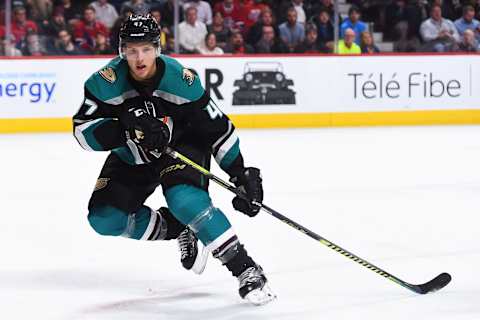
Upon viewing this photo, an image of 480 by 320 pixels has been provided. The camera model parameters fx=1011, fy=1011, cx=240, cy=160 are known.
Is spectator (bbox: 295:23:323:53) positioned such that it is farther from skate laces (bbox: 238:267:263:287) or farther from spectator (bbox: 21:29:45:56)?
skate laces (bbox: 238:267:263:287)

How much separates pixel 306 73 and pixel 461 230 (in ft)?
16.1

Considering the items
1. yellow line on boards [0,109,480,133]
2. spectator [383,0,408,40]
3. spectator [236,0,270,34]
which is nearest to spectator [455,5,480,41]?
spectator [383,0,408,40]

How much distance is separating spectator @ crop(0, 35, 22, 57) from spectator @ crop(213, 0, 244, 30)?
185 cm

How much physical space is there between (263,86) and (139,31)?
5913mm

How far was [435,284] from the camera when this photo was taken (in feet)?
10.7

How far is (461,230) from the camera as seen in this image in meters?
4.35

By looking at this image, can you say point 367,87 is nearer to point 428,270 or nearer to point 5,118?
point 5,118

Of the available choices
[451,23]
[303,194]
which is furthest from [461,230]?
[451,23]

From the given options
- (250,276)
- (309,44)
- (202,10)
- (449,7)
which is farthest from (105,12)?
(250,276)

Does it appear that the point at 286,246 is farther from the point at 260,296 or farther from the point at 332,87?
the point at 332,87

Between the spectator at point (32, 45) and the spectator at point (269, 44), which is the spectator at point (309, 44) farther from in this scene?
the spectator at point (32, 45)

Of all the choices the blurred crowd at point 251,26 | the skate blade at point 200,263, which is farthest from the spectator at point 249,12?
the skate blade at point 200,263

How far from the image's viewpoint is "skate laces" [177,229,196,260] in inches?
136

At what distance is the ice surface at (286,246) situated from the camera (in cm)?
310
